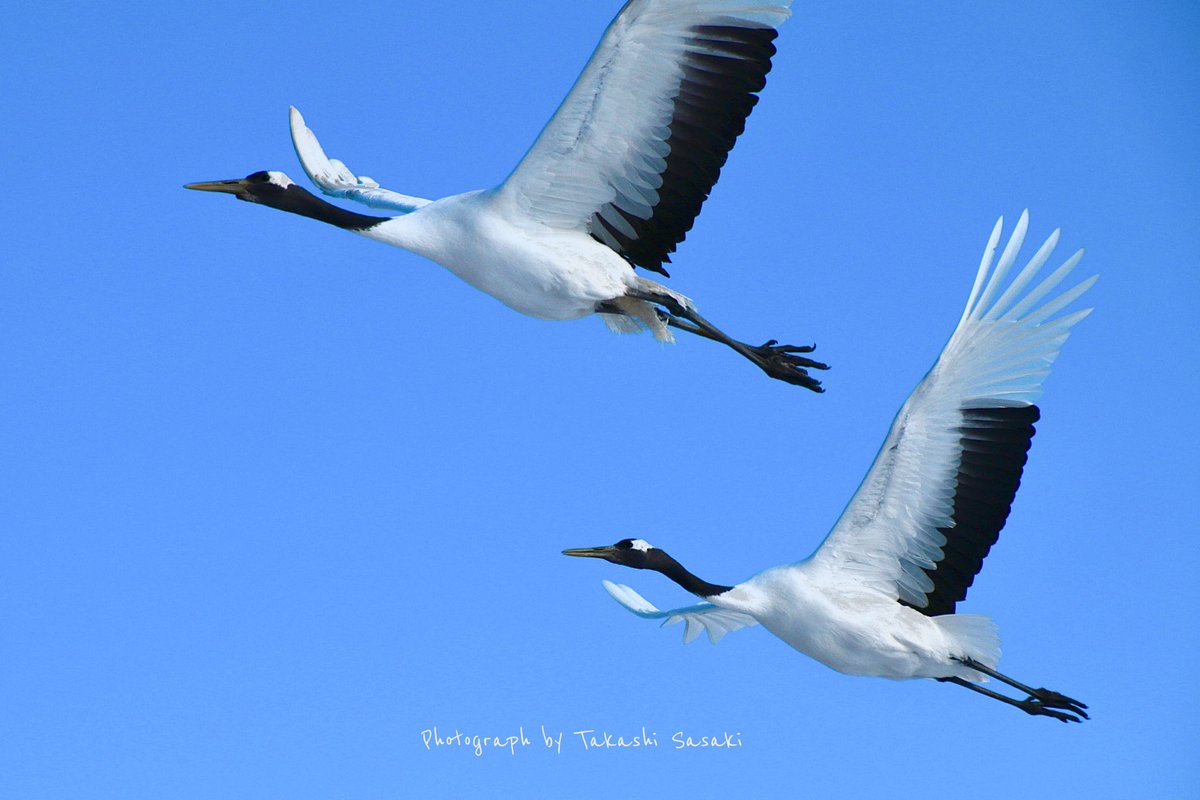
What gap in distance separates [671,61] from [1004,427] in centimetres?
341

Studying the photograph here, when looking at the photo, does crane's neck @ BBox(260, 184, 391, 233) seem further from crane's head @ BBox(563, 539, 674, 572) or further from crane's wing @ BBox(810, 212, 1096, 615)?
crane's wing @ BBox(810, 212, 1096, 615)

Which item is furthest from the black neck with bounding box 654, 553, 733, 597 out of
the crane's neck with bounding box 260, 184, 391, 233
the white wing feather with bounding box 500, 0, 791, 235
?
the crane's neck with bounding box 260, 184, 391, 233

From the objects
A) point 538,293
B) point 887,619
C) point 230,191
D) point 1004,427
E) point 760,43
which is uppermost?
point 230,191

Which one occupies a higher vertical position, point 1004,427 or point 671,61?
point 671,61

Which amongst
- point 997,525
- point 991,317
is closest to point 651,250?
point 991,317

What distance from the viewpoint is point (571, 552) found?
41.1 feet

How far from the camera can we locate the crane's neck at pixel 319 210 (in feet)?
36.3

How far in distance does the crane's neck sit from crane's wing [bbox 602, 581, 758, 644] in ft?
12.3

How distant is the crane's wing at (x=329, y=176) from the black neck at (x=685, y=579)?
3441 millimetres

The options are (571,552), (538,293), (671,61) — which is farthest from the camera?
(571,552)

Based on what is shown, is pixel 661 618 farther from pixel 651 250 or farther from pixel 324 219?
pixel 324 219

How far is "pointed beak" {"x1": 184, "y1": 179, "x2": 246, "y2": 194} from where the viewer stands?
37.5 feet

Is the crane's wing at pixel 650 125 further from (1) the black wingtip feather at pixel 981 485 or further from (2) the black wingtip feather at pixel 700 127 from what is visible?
(1) the black wingtip feather at pixel 981 485

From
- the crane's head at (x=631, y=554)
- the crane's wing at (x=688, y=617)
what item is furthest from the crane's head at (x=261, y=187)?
the crane's wing at (x=688, y=617)
